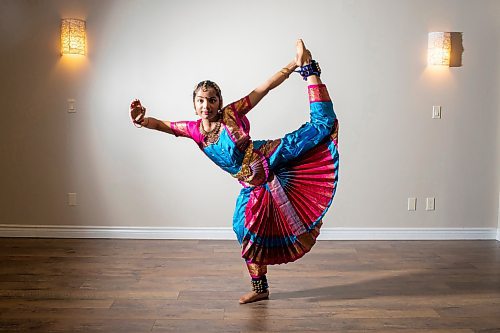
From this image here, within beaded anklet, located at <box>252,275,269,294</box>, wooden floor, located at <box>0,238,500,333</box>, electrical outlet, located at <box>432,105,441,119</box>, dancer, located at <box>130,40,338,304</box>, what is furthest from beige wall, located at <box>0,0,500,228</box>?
dancer, located at <box>130,40,338,304</box>

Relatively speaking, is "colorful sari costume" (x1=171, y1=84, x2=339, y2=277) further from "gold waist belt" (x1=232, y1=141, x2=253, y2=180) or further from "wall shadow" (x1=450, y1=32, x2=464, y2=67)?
"wall shadow" (x1=450, y1=32, x2=464, y2=67)

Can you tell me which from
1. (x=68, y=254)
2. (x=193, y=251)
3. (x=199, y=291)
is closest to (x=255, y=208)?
(x=199, y=291)

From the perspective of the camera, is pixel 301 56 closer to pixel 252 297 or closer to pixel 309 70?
pixel 309 70

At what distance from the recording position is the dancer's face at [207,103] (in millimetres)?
3109

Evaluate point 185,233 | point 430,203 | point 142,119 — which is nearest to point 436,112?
point 430,203

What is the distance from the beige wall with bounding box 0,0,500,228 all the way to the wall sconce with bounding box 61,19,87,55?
0.29 ft

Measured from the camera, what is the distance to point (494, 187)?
511cm

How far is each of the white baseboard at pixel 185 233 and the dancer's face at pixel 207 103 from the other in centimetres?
209

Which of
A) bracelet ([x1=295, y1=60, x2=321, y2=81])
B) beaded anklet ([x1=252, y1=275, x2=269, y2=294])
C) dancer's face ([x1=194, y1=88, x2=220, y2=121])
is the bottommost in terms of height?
beaded anklet ([x1=252, y1=275, x2=269, y2=294])

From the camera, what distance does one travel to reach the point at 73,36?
484cm

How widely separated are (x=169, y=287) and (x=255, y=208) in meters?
0.88

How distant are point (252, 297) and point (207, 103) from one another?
1182 millimetres

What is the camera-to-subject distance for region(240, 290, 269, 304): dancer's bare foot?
3.34 m

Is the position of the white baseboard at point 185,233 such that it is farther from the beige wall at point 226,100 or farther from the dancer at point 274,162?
the dancer at point 274,162
